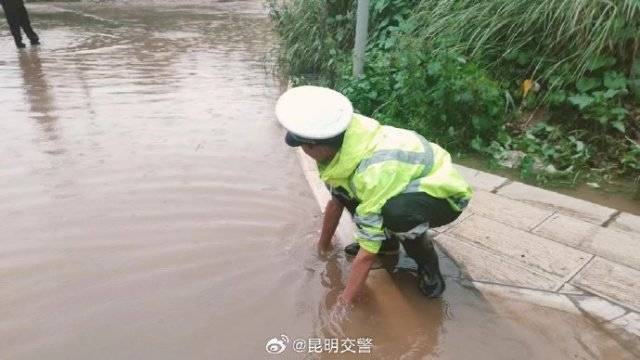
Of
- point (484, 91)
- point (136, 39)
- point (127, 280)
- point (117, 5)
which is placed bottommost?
point (117, 5)

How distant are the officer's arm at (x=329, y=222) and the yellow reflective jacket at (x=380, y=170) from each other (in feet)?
1.70

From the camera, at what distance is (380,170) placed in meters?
2.27

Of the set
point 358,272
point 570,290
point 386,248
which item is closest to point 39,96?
point 386,248

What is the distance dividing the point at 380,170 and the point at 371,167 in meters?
0.04

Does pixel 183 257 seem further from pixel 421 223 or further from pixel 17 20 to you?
pixel 17 20

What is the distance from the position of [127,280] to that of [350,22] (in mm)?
4948

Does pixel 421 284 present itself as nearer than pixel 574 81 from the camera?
Yes

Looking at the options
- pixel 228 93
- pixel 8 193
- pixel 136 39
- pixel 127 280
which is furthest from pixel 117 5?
pixel 127 280

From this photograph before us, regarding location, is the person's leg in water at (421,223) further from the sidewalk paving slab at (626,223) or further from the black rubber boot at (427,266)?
the sidewalk paving slab at (626,223)

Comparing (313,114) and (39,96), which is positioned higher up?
(313,114)

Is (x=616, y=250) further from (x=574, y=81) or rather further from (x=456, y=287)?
(x=574, y=81)

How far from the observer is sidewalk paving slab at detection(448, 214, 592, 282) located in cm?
297

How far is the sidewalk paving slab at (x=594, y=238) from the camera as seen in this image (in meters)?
3.05

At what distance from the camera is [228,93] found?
272 inches
